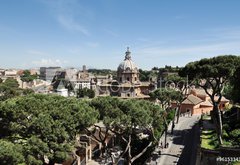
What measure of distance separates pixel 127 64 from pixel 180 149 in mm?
29424

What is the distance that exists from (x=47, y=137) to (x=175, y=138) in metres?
16.1

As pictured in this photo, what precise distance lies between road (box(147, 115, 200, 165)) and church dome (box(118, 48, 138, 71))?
71.1ft

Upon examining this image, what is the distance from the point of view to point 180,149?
2186 centimetres

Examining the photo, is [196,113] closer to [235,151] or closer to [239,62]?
[239,62]

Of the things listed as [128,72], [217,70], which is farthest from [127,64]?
[217,70]

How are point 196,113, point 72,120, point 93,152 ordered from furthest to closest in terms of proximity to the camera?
1. point 196,113
2. point 93,152
3. point 72,120

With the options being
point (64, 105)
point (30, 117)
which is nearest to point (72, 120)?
point (64, 105)

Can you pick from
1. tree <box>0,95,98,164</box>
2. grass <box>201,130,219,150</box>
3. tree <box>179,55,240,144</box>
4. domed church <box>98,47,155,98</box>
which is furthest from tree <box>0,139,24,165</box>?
domed church <box>98,47,155,98</box>

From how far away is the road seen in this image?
1909 cm

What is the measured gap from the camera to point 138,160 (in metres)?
18.6

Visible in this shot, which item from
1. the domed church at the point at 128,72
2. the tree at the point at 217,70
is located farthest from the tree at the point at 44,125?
the domed church at the point at 128,72

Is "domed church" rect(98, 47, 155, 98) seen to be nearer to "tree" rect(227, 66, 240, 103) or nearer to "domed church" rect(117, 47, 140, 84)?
"domed church" rect(117, 47, 140, 84)

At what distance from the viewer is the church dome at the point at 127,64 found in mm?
49297

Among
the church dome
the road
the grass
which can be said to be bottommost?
the road
